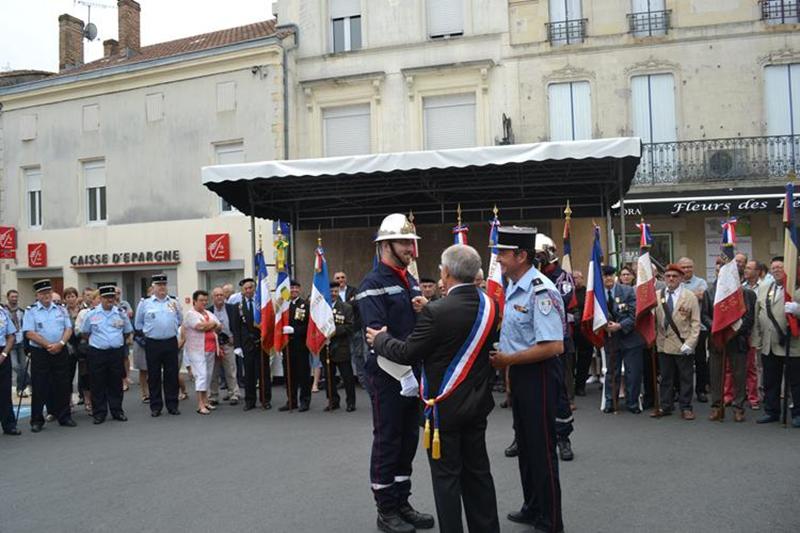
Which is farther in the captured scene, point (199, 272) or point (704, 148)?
point (199, 272)

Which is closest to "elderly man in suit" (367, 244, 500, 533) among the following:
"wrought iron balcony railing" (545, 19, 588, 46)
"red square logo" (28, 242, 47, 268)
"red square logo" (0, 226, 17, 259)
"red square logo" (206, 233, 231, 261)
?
"wrought iron balcony railing" (545, 19, 588, 46)

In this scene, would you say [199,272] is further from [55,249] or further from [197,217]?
[55,249]

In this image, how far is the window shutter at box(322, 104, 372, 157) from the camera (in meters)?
A: 18.9

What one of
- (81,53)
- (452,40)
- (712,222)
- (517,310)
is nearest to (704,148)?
(712,222)

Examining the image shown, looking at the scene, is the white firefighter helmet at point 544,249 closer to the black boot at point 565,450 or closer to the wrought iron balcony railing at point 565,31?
the black boot at point 565,450

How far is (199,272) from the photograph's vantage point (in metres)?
19.2

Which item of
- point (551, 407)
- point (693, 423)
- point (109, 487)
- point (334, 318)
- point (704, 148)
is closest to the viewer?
point (551, 407)

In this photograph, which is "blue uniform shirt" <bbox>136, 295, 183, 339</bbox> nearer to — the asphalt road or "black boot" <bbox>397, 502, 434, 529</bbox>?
the asphalt road

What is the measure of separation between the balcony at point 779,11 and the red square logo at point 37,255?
21187 mm

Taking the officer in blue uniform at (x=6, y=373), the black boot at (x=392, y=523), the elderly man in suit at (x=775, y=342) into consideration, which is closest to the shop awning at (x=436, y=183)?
the elderly man in suit at (x=775, y=342)

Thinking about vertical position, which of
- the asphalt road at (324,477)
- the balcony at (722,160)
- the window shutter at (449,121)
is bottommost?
the asphalt road at (324,477)

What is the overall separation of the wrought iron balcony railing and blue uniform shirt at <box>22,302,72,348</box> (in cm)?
1333

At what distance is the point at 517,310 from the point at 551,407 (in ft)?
2.32

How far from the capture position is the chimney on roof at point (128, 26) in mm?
24266
